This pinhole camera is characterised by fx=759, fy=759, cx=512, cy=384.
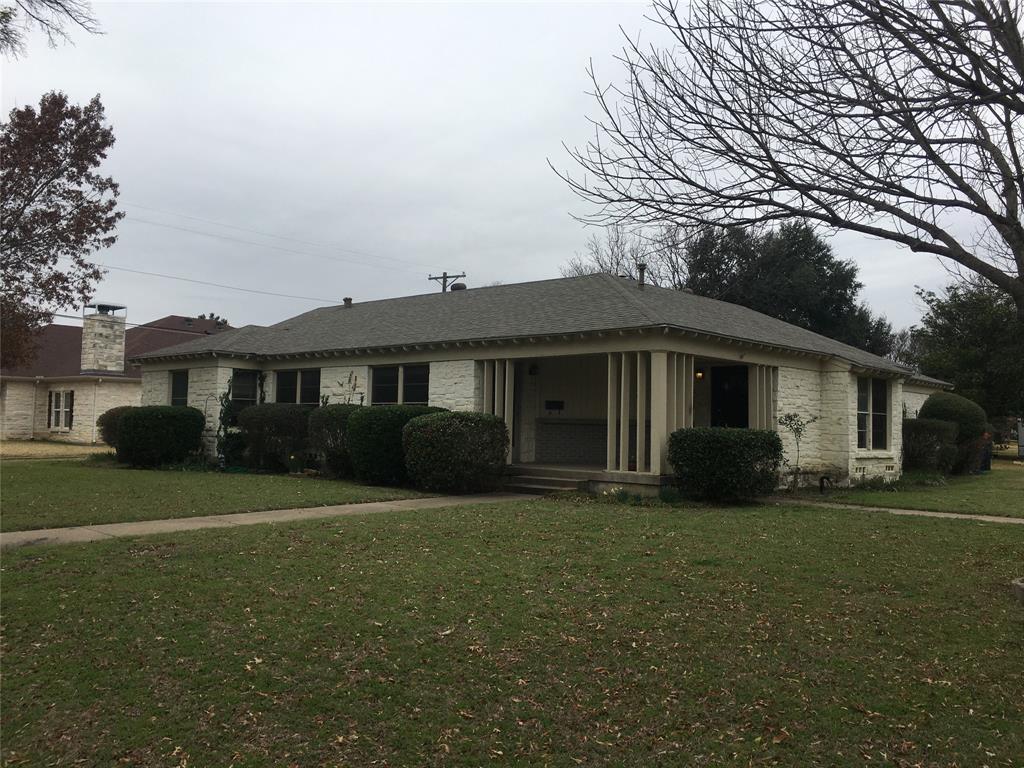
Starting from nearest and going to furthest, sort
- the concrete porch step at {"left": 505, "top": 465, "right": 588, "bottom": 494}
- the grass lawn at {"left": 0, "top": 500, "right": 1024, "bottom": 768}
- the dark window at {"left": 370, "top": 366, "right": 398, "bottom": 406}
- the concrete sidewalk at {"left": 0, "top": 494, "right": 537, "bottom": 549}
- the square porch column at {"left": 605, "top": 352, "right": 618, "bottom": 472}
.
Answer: the grass lawn at {"left": 0, "top": 500, "right": 1024, "bottom": 768} < the concrete sidewalk at {"left": 0, "top": 494, "right": 537, "bottom": 549} < the square porch column at {"left": 605, "top": 352, "right": 618, "bottom": 472} < the concrete porch step at {"left": 505, "top": 465, "right": 588, "bottom": 494} < the dark window at {"left": 370, "top": 366, "right": 398, "bottom": 406}

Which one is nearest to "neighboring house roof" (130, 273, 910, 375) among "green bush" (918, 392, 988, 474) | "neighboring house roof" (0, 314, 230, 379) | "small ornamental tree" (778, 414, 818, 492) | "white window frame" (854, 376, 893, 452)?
"white window frame" (854, 376, 893, 452)

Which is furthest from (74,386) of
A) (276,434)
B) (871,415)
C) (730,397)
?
(871,415)

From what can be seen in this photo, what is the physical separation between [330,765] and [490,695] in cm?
110

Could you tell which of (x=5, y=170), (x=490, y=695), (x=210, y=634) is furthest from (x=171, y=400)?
(x=490, y=695)

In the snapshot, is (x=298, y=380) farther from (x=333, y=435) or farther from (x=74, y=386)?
(x=74, y=386)

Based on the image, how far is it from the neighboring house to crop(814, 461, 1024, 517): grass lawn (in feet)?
89.3

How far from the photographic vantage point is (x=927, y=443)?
20.2 metres

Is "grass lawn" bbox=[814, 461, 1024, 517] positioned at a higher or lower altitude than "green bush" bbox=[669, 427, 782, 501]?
lower

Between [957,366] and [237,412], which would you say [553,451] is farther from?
[957,366]

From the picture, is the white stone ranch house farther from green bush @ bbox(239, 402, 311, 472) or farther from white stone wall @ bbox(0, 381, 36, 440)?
white stone wall @ bbox(0, 381, 36, 440)

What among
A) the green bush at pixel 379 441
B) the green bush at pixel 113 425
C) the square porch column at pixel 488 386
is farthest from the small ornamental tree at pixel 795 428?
the green bush at pixel 113 425

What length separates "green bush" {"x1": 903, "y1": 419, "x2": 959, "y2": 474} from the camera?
2016 centimetres

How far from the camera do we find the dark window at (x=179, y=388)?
20.4 metres

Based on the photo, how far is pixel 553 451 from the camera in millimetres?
18328
